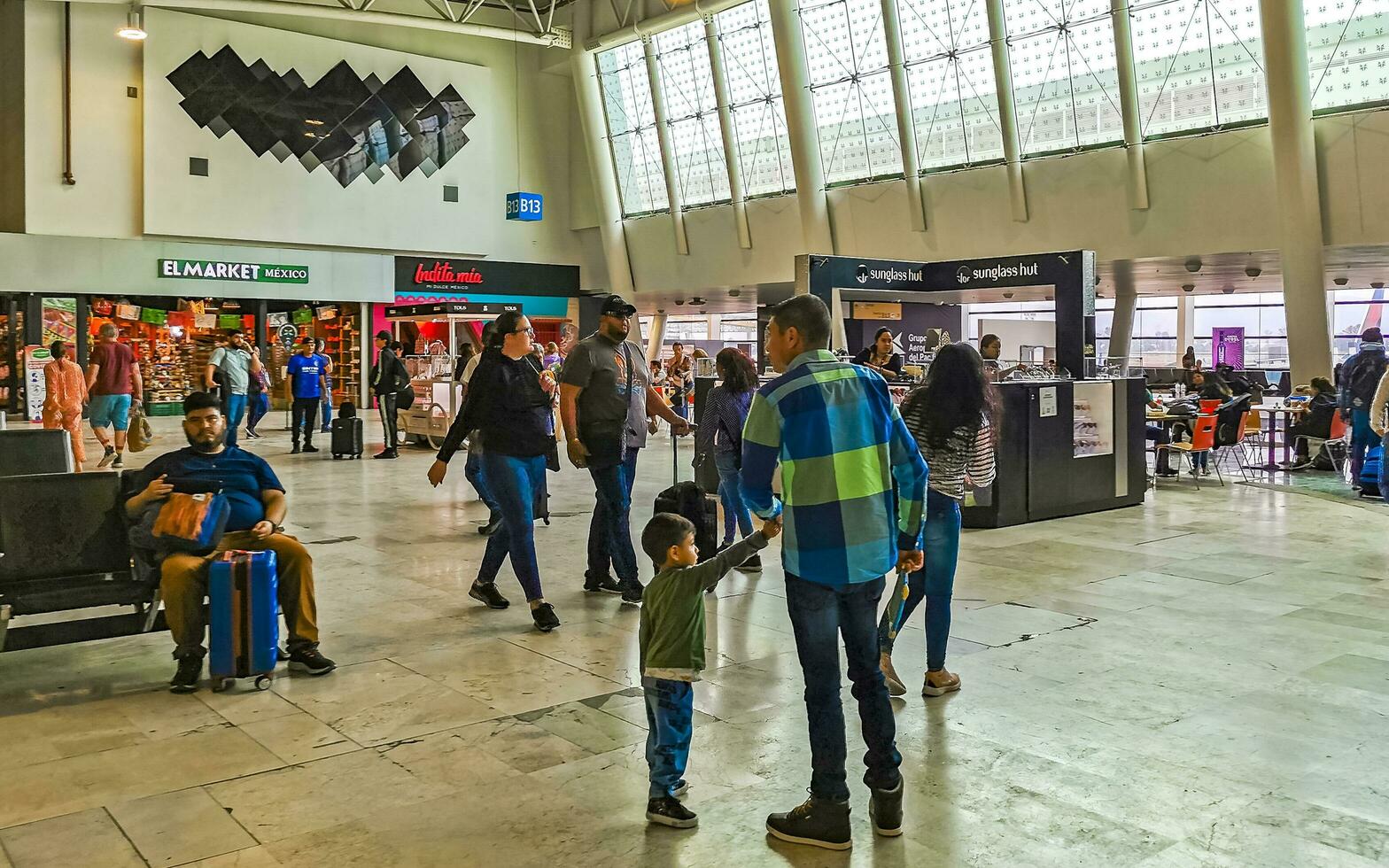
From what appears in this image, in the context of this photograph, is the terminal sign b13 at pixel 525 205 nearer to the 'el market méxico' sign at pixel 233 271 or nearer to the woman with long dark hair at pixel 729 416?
the 'el market méxico' sign at pixel 233 271

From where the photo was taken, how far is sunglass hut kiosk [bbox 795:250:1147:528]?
10953 mm

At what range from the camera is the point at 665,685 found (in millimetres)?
3795

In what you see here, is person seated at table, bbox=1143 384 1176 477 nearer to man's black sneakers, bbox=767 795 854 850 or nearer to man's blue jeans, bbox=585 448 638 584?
man's blue jeans, bbox=585 448 638 584

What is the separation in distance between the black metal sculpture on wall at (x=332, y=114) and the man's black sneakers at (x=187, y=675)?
80.4 feet

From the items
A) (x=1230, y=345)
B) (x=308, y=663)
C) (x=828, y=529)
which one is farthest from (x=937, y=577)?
(x=1230, y=345)

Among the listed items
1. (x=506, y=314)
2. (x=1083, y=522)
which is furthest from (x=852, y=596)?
(x=1083, y=522)

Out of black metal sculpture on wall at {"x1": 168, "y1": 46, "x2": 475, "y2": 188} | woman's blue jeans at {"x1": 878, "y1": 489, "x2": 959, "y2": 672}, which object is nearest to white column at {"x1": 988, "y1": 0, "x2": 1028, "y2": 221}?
black metal sculpture on wall at {"x1": 168, "y1": 46, "x2": 475, "y2": 188}

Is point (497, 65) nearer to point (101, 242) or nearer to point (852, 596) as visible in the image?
point (101, 242)

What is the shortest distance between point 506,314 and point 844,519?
3.47 m

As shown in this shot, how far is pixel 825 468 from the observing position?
3605 mm

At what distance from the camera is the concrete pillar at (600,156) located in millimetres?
30312

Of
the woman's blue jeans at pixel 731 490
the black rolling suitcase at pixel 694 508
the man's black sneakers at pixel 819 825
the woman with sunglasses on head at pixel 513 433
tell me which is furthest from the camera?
the woman's blue jeans at pixel 731 490

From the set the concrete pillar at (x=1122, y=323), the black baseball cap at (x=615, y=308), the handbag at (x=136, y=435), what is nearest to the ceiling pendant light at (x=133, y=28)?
the handbag at (x=136, y=435)

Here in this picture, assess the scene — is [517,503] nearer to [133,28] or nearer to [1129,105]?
[1129,105]
